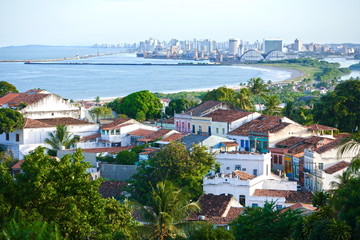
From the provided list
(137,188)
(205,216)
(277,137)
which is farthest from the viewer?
(277,137)

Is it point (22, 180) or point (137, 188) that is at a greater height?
point (22, 180)

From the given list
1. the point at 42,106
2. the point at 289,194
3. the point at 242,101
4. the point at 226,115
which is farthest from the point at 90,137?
the point at 289,194

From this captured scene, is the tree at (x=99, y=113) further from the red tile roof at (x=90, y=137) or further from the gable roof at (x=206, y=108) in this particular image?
the gable roof at (x=206, y=108)

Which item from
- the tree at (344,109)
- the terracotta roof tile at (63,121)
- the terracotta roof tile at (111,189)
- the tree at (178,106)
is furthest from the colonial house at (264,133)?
the tree at (178,106)

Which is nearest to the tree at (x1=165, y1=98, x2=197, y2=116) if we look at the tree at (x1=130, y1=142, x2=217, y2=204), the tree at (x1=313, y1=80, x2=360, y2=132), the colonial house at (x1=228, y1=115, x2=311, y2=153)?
the tree at (x1=313, y1=80, x2=360, y2=132)

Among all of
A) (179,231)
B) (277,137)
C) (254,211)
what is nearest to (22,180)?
(179,231)

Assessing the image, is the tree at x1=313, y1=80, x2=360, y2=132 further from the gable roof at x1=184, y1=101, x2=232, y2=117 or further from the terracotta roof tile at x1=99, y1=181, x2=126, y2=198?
the terracotta roof tile at x1=99, y1=181, x2=126, y2=198

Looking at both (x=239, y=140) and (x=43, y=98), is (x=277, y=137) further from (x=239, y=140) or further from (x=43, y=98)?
(x=43, y=98)
